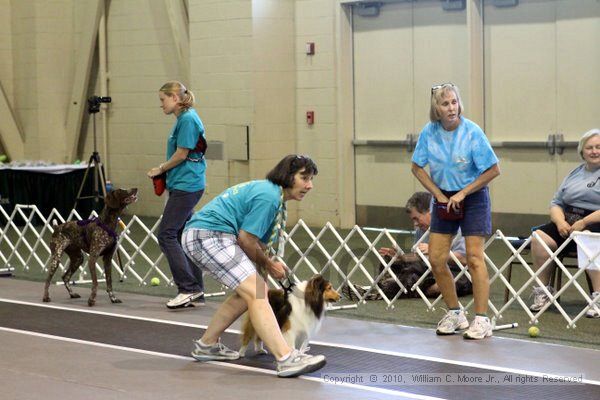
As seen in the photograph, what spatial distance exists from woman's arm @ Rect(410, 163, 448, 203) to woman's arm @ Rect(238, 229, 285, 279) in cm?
114

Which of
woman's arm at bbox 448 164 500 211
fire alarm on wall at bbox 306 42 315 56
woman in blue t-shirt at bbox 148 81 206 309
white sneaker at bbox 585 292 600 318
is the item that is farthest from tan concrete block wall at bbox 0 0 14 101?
white sneaker at bbox 585 292 600 318

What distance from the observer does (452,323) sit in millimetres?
5223

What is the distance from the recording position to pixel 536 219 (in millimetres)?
9062

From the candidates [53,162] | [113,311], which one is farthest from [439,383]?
[53,162]

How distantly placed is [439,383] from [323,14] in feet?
21.5

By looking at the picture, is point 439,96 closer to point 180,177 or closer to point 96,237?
point 180,177

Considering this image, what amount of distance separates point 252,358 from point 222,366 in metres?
0.19

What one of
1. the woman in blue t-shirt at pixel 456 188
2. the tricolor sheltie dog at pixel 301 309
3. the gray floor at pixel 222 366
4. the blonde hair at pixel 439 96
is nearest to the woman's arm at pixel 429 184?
the woman in blue t-shirt at pixel 456 188

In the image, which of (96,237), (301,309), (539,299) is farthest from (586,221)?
(96,237)

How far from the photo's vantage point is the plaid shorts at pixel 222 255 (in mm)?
4391

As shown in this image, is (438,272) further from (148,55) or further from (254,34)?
(148,55)

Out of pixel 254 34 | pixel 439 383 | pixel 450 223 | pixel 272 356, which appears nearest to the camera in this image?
pixel 439 383

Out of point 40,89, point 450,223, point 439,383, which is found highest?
point 40,89

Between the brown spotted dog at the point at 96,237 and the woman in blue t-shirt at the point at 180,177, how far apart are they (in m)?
0.32
